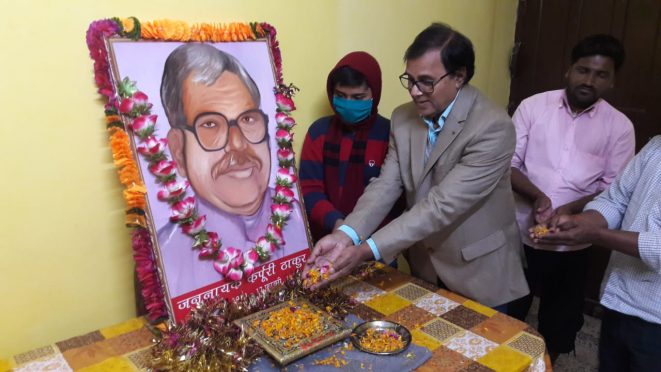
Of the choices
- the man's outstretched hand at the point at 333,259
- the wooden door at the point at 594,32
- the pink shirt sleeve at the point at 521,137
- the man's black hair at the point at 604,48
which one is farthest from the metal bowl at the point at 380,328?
the wooden door at the point at 594,32

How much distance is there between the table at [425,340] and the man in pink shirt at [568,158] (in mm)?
847

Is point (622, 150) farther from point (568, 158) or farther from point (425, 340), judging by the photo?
point (425, 340)

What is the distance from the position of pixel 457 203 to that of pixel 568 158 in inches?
41.5

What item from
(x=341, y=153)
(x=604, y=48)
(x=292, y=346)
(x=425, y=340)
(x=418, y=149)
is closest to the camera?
(x=292, y=346)

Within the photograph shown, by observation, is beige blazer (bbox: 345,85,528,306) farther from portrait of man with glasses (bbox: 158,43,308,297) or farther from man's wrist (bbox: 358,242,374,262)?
portrait of man with glasses (bbox: 158,43,308,297)

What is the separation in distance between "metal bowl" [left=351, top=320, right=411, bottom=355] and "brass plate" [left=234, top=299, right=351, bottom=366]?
1.4 inches

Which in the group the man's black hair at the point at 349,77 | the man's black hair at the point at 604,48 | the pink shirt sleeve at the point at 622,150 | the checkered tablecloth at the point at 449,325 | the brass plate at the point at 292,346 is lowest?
the checkered tablecloth at the point at 449,325

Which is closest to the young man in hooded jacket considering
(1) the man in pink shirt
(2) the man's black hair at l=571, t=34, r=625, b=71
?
(1) the man in pink shirt

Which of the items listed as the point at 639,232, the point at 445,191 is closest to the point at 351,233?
the point at 445,191

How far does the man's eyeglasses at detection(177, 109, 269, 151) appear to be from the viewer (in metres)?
1.59

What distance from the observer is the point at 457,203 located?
5.59 feet

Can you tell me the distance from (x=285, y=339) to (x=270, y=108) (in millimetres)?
831

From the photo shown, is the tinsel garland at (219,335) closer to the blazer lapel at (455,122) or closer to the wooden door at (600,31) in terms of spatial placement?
the blazer lapel at (455,122)

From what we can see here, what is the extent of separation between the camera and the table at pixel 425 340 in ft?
4.47
